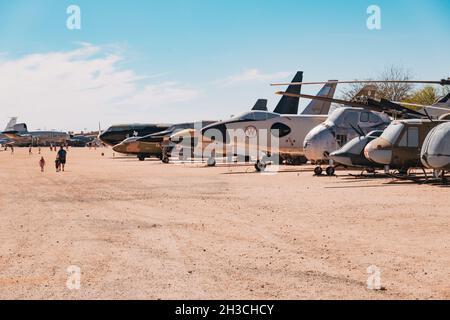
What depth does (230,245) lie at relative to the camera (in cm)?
1038

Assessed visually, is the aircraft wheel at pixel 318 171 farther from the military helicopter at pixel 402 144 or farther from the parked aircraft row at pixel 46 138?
the parked aircraft row at pixel 46 138

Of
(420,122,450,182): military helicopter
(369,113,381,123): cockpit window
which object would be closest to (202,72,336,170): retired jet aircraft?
(369,113,381,123): cockpit window

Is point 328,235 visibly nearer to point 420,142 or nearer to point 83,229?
point 83,229

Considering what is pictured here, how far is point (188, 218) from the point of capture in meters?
13.9

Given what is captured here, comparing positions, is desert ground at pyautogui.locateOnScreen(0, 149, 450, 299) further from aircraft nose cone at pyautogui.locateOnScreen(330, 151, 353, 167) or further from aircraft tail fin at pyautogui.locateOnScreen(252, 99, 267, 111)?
aircraft tail fin at pyautogui.locateOnScreen(252, 99, 267, 111)

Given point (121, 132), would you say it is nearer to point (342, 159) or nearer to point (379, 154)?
point (342, 159)

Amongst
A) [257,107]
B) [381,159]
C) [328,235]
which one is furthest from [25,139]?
[328,235]

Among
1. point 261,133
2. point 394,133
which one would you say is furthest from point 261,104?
point 394,133

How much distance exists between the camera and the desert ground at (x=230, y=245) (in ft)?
24.2

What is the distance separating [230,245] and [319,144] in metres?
18.5

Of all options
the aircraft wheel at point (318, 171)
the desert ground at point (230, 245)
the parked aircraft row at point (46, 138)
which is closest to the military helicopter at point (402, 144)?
the aircraft wheel at point (318, 171)

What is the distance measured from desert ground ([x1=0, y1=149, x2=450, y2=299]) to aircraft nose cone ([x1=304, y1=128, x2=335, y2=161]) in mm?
9059

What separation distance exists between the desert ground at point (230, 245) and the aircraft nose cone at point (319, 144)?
906 centimetres

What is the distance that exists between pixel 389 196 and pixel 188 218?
6808mm
